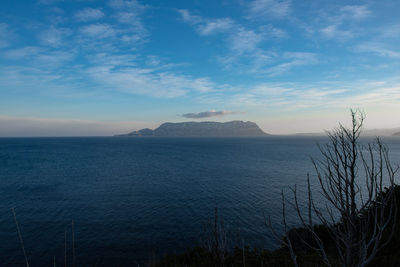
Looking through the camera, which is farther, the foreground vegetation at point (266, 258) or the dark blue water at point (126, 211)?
the dark blue water at point (126, 211)

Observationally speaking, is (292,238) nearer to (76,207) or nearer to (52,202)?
(76,207)

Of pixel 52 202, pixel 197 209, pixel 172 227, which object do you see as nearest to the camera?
pixel 172 227

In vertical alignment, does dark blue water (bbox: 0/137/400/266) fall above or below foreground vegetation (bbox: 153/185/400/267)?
below

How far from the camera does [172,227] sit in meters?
29.0

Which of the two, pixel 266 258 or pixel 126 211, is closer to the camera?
pixel 266 258

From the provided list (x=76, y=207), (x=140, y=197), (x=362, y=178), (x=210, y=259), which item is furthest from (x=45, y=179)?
(x=362, y=178)

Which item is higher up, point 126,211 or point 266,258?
point 266,258

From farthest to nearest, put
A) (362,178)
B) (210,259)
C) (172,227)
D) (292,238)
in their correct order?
(362,178) < (172,227) < (292,238) < (210,259)

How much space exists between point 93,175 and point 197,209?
38081 mm

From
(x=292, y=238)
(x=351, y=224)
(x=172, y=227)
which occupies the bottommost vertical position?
(x=172, y=227)

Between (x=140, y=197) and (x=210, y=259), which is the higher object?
(x=210, y=259)

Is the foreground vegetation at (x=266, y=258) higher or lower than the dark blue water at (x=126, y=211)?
higher

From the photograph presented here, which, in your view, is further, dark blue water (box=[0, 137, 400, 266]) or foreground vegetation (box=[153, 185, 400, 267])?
dark blue water (box=[0, 137, 400, 266])

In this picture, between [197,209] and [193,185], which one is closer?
[197,209]
